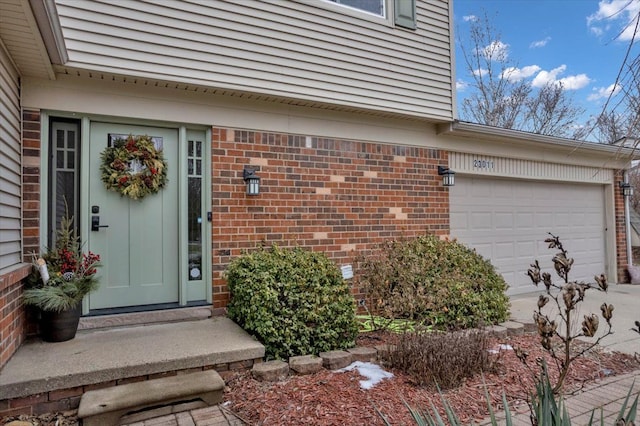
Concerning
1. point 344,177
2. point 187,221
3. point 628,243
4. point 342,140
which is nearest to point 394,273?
point 344,177

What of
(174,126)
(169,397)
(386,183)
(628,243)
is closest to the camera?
(169,397)

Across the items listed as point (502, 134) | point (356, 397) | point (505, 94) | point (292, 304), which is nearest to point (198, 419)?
point (356, 397)

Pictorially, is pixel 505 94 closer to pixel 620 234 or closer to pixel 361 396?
pixel 620 234

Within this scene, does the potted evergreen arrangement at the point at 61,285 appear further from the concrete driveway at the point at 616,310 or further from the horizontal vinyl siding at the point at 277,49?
the concrete driveway at the point at 616,310

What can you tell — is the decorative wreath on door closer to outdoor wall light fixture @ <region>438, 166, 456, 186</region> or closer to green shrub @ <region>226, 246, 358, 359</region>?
green shrub @ <region>226, 246, 358, 359</region>

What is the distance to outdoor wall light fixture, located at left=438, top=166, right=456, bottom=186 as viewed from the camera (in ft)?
21.1

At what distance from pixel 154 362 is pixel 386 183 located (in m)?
3.94

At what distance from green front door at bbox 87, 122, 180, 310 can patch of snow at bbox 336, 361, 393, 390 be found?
2.20m

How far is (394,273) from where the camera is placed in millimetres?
5039

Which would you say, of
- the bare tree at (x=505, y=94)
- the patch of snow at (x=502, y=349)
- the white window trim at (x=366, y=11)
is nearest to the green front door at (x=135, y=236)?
the white window trim at (x=366, y=11)

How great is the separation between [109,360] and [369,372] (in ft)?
6.86

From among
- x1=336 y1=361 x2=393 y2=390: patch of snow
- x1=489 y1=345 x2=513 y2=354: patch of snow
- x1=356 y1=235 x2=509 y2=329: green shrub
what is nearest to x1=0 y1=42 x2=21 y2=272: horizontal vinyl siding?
x1=336 y1=361 x2=393 y2=390: patch of snow

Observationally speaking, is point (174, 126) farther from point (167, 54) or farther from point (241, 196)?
point (241, 196)

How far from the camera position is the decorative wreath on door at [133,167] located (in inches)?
170
